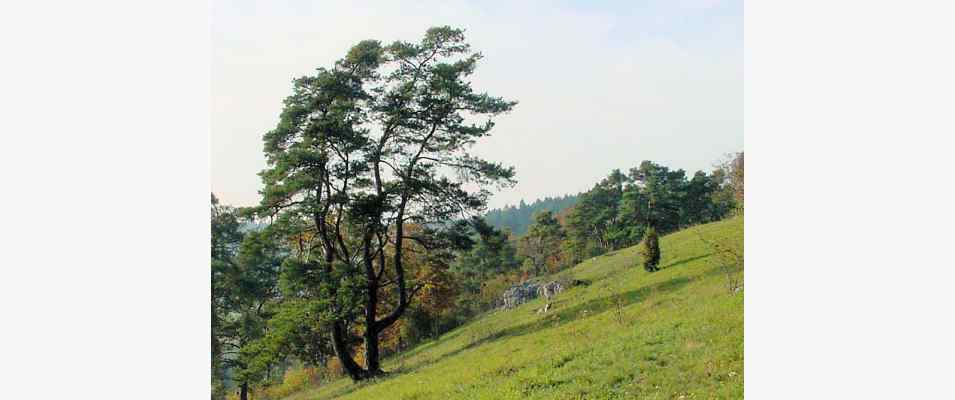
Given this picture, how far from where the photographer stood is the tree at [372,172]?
9.30 metres

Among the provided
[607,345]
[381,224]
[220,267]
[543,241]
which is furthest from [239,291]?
[607,345]

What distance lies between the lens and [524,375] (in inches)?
303

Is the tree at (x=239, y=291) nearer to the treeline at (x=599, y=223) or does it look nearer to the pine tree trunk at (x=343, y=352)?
the pine tree trunk at (x=343, y=352)

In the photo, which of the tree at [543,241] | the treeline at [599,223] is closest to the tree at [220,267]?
the treeline at [599,223]

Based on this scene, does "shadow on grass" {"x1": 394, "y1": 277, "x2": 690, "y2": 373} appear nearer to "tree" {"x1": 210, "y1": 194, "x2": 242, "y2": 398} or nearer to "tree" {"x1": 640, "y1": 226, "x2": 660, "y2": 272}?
"tree" {"x1": 640, "y1": 226, "x2": 660, "y2": 272}

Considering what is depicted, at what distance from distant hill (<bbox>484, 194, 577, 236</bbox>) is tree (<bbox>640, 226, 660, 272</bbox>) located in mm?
1077

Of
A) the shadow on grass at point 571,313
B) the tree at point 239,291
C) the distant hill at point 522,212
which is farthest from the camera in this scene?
the tree at point 239,291

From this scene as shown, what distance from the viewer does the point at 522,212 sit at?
937 cm

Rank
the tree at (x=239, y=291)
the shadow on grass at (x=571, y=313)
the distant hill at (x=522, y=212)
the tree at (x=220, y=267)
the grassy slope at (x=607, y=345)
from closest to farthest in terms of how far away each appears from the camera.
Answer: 1. the grassy slope at (x=607, y=345)
2. the distant hill at (x=522, y=212)
3. the shadow on grass at (x=571, y=313)
4. the tree at (x=220, y=267)
5. the tree at (x=239, y=291)

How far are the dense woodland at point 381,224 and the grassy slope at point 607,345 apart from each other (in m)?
0.35

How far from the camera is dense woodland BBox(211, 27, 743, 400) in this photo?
9219mm

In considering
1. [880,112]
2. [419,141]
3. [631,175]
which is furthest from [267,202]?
[880,112]

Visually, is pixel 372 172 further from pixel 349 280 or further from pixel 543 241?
pixel 543 241

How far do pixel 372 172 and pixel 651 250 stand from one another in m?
3.85
